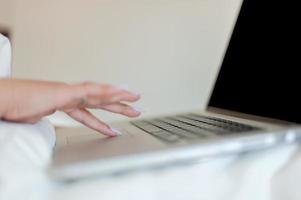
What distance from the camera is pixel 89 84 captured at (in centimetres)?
54

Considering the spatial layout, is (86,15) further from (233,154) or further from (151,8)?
(233,154)

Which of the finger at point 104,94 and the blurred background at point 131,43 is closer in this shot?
the finger at point 104,94

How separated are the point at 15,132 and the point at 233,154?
0.83ft

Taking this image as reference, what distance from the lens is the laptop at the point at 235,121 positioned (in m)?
0.38

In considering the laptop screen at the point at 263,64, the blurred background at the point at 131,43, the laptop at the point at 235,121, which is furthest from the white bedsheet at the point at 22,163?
the blurred background at the point at 131,43

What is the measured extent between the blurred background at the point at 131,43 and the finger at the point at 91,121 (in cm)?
82

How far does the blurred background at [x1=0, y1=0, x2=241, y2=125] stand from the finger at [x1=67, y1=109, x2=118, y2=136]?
0.82 m

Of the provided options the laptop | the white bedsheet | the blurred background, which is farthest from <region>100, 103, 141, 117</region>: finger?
the blurred background

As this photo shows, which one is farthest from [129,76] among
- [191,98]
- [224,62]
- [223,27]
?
[224,62]

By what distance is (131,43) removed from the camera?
190 cm

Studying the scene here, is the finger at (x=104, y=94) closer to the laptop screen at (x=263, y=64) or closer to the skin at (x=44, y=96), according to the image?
the skin at (x=44, y=96)

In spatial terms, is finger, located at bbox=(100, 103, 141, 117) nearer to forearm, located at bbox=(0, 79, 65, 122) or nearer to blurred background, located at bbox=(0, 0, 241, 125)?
forearm, located at bbox=(0, 79, 65, 122)

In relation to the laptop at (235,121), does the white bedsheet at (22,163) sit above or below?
below

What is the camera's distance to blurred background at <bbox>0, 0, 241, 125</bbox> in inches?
68.5
